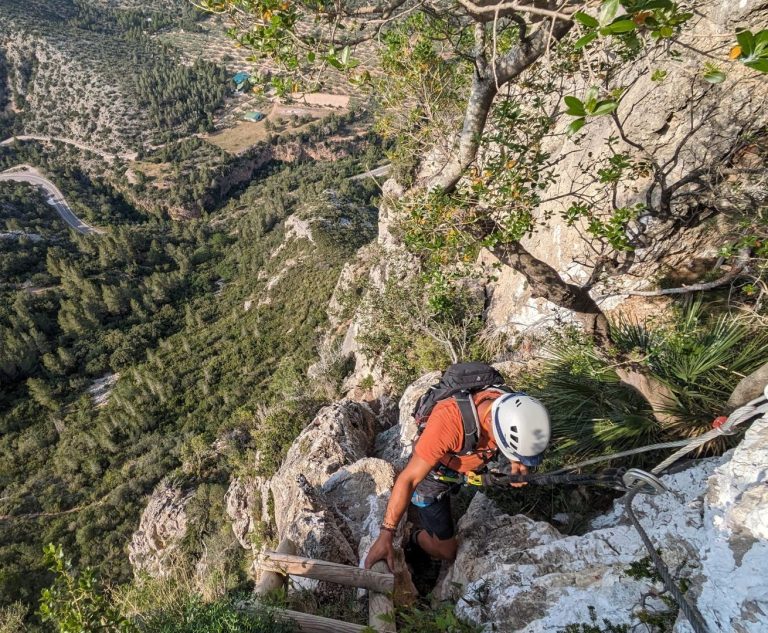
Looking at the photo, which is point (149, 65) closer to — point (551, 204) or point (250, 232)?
point (250, 232)

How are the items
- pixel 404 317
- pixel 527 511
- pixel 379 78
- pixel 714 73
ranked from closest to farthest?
1. pixel 714 73
2. pixel 527 511
3. pixel 379 78
4. pixel 404 317

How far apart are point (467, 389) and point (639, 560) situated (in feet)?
5.00

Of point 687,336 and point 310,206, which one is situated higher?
point 687,336

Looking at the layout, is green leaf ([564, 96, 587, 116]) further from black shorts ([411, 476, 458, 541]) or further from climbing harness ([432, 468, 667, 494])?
black shorts ([411, 476, 458, 541])

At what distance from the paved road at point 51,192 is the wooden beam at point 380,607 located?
323 ft

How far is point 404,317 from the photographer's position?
10.8 metres

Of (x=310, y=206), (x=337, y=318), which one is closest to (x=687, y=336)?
(x=337, y=318)

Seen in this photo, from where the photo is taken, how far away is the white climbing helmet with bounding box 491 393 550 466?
Result: 2.69 m

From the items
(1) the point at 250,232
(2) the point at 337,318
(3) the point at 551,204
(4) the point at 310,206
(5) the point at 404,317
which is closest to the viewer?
(3) the point at 551,204

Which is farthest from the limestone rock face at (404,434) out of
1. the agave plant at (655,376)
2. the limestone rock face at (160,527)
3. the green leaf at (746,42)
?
the limestone rock face at (160,527)

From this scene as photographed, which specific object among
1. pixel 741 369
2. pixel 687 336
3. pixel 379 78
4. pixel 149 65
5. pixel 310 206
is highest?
pixel 149 65

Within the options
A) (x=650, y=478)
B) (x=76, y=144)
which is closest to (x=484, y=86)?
(x=650, y=478)

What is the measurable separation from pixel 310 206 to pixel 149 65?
81.6 m

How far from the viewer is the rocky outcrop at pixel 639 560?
5.95ft
